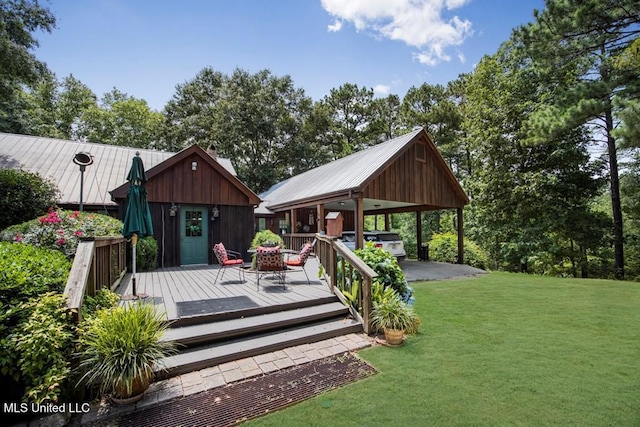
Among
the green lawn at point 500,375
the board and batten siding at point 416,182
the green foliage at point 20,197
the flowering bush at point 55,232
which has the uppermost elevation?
the board and batten siding at point 416,182

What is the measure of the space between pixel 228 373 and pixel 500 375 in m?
3.09

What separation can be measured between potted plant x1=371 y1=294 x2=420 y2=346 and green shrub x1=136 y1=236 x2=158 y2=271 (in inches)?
288

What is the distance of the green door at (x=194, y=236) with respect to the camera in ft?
33.4

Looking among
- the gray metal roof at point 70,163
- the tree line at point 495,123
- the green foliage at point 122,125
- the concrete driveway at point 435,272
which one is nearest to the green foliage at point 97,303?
the gray metal roof at point 70,163

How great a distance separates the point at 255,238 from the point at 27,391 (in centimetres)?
866

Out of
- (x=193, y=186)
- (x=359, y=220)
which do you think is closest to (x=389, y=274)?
(x=359, y=220)

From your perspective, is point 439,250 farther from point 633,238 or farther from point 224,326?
point 224,326

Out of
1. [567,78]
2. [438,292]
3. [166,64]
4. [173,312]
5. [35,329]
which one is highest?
[166,64]

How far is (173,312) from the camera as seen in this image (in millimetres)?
4367

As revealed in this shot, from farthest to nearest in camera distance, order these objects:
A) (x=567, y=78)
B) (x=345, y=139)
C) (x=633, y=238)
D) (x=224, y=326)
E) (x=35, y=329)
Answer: (x=345, y=139)
(x=567, y=78)
(x=633, y=238)
(x=224, y=326)
(x=35, y=329)

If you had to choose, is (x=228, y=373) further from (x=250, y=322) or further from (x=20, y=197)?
(x=20, y=197)

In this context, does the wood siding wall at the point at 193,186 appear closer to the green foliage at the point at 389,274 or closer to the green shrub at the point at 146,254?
the green shrub at the point at 146,254

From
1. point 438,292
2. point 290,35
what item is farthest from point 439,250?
point 290,35

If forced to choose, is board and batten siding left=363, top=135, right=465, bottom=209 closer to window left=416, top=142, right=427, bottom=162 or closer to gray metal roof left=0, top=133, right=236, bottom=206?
window left=416, top=142, right=427, bottom=162
